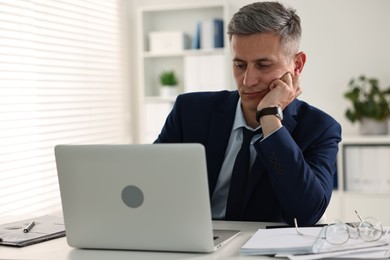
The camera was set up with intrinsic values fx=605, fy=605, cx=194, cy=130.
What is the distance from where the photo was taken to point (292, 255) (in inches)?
59.0

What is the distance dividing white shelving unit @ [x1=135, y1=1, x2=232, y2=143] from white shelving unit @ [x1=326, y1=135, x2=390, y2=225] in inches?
42.5

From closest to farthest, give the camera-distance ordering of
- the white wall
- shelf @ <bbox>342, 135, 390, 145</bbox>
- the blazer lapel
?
the blazer lapel < shelf @ <bbox>342, 135, 390, 145</bbox> < the white wall

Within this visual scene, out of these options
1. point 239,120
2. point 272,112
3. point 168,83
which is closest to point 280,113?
point 272,112

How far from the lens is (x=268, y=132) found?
6.41 feet

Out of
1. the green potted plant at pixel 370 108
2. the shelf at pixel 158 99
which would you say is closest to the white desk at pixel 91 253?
the green potted plant at pixel 370 108

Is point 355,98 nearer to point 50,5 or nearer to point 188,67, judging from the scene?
point 188,67

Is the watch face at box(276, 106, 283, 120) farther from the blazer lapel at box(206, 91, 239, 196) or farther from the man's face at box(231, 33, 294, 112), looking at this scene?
the blazer lapel at box(206, 91, 239, 196)

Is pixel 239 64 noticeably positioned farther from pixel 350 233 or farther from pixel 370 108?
pixel 370 108

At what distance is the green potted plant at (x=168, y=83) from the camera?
4.88m

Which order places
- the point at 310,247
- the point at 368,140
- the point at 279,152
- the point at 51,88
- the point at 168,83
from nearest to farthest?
the point at 310,247
the point at 279,152
the point at 51,88
the point at 368,140
the point at 168,83

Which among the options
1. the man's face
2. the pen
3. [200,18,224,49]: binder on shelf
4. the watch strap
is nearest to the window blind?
[200,18,224,49]: binder on shelf

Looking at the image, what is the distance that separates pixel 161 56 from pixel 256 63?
116 inches

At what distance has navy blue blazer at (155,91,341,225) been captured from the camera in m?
1.89

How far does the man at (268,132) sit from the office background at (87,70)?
177 centimetres
